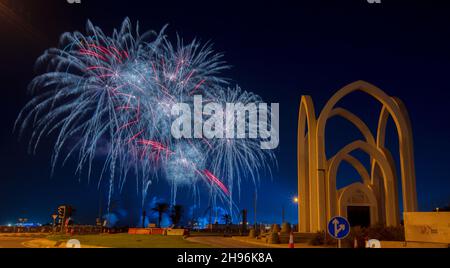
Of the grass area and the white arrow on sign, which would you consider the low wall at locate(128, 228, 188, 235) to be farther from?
the white arrow on sign

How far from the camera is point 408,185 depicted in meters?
34.2

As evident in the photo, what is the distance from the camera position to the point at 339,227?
12.2 metres

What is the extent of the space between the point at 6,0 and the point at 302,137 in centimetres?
2730

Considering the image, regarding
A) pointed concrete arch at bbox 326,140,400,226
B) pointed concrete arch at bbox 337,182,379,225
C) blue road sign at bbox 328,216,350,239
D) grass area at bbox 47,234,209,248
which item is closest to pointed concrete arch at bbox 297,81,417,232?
pointed concrete arch at bbox 326,140,400,226

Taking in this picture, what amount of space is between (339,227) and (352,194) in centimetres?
2498

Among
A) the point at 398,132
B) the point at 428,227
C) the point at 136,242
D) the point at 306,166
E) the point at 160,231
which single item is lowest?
the point at 160,231

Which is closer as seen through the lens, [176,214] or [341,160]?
[341,160]

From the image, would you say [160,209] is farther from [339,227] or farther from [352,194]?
[339,227]

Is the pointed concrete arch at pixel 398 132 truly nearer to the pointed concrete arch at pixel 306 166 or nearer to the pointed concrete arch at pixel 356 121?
the pointed concrete arch at pixel 306 166

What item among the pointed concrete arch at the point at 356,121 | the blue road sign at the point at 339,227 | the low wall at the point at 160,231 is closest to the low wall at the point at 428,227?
the blue road sign at the point at 339,227

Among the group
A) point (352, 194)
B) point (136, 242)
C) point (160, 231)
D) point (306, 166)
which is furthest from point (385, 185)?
point (160, 231)

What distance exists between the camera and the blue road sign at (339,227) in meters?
12.1

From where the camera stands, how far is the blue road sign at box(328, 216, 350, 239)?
39.9 ft
